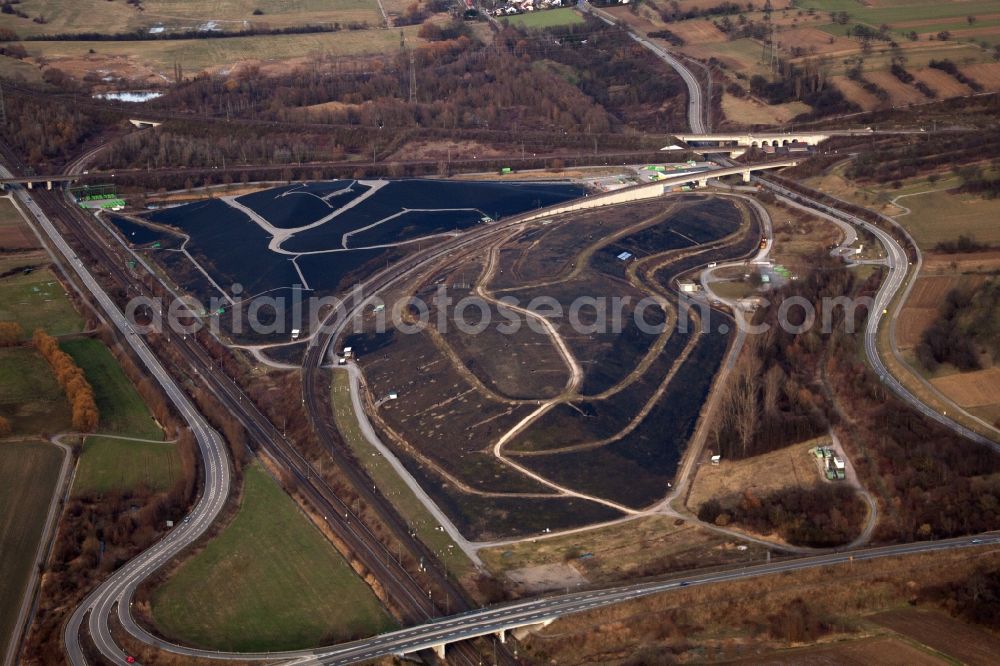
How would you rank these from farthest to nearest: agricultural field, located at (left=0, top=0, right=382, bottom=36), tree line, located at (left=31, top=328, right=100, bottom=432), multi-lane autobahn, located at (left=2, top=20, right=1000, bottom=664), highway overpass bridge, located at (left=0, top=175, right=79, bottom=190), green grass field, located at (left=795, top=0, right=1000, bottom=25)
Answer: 1. agricultural field, located at (left=0, top=0, right=382, bottom=36)
2. green grass field, located at (left=795, top=0, right=1000, bottom=25)
3. highway overpass bridge, located at (left=0, top=175, right=79, bottom=190)
4. tree line, located at (left=31, top=328, right=100, bottom=432)
5. multi-lane autobahn, located at (left=2, top=20, right=1000, bottom=664)

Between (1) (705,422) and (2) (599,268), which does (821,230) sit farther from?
(1) (705,422)

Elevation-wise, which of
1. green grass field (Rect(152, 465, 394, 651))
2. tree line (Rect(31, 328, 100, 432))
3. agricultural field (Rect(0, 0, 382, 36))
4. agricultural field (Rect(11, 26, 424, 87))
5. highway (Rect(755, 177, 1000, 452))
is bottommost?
green grass field (Rect(152, 465, 394, 651))

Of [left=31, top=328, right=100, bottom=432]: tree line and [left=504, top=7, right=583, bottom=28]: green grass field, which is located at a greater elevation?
[left=504, top=7, right=583, bottom=28]: green grass field

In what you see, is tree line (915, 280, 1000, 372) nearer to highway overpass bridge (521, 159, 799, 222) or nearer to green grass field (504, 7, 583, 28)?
highway overpass bridge (521, 159, 799, 222)

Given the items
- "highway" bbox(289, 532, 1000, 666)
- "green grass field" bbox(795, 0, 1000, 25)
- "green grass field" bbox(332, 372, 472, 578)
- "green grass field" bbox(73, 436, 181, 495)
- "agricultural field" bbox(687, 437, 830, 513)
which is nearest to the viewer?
"highway" bbox(289, 532, 1000, 666)

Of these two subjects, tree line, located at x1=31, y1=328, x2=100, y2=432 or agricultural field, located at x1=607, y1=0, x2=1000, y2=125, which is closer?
tree line, located at x1=31, y1=328, x2=100, y2=432

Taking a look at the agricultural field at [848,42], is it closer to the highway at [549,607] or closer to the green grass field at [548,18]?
the green grass field at [548,18]

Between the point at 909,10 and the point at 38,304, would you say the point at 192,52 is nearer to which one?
the point at 38,304

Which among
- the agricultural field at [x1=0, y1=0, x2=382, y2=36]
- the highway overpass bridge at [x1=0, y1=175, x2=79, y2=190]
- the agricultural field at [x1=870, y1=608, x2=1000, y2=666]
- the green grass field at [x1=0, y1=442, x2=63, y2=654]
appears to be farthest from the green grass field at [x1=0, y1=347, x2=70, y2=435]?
the agricultural field at [x1=0, y1=0, x2=382, y2=36]
